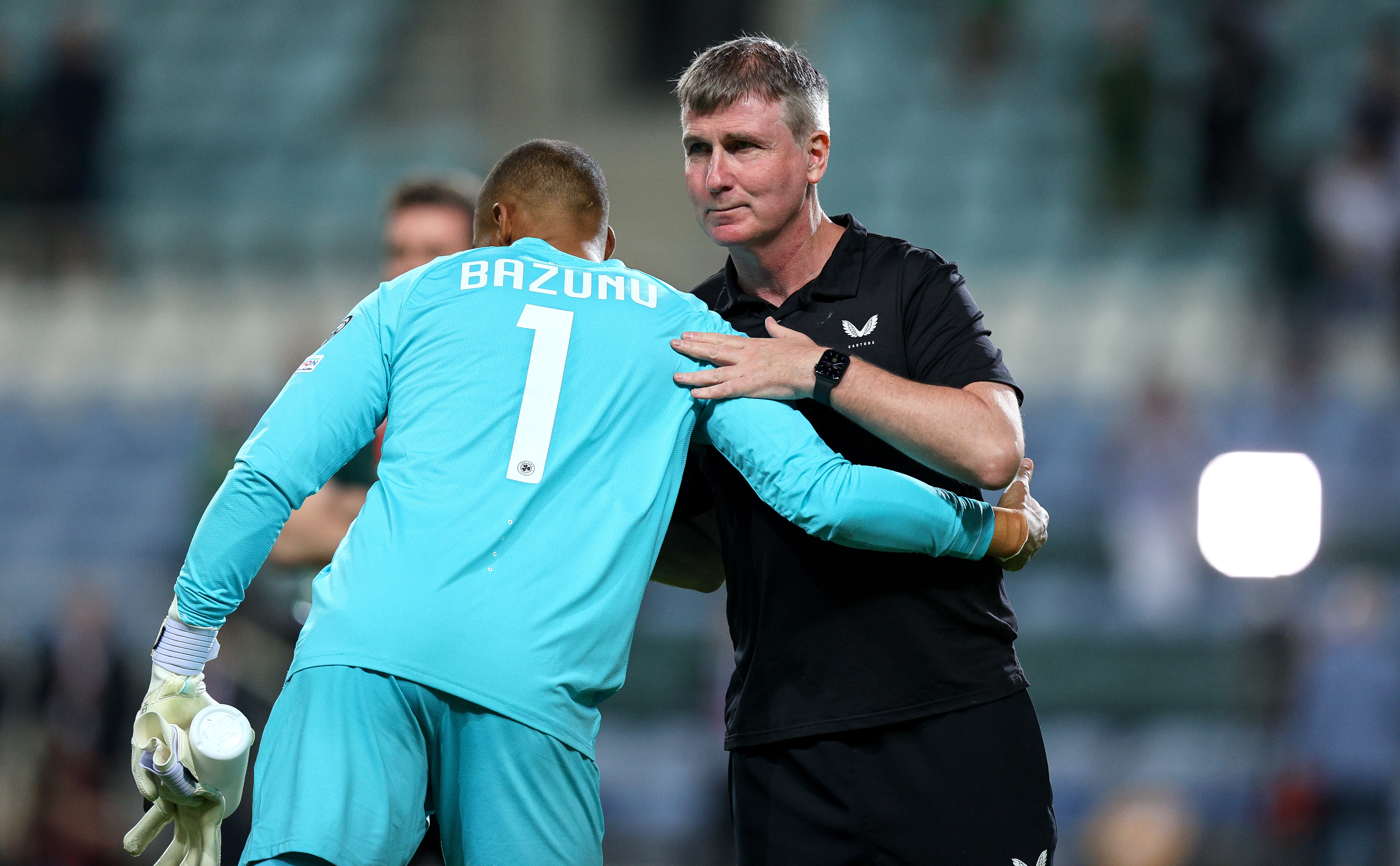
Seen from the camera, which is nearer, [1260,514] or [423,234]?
[423,234]

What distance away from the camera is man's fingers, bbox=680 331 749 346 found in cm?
314

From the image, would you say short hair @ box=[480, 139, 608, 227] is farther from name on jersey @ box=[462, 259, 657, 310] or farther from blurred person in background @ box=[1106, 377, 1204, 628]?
blurred person in background @ box=[1106, 377, 1204, 628]

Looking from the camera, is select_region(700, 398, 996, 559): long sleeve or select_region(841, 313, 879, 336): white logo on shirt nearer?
select_region(700, 398, 996, 559): long sleeve

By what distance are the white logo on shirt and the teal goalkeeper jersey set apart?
0.38m

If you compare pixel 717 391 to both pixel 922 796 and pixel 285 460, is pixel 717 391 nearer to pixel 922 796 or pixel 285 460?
pixel 285 460

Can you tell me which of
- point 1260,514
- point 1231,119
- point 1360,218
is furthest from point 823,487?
point 1231,119

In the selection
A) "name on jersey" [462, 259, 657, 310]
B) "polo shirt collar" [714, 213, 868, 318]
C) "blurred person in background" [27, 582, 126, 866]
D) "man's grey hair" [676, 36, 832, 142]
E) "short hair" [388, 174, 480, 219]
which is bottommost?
"blurred person in background" [27, 582, 126, 866]

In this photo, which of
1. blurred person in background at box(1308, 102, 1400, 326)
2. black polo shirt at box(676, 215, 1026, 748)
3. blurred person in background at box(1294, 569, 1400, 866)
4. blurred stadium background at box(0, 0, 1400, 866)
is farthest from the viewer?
blurred person in background at box(1308, 102, 1400, 326)

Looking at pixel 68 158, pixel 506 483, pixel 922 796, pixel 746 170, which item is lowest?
pixel 922 796

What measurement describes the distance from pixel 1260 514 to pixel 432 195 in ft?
21.6

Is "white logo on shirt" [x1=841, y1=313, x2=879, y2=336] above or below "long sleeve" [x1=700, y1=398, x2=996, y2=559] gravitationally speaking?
above

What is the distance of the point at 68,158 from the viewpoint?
12906mm

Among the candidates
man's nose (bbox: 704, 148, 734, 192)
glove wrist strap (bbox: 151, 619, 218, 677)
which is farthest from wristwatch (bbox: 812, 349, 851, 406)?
glove wrist strap (bbox: 151, 619, 218, 677)

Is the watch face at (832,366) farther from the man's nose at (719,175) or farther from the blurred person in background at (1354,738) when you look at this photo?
the blurred person in background at (1354,738)
